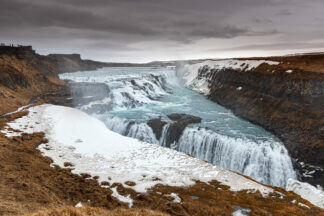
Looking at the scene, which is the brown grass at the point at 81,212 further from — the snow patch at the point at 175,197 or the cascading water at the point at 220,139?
the cascading water at the point at 220,139

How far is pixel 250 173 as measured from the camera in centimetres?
1568

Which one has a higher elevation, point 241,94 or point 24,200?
point 241,94

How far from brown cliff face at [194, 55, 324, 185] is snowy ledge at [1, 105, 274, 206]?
9.89 metres

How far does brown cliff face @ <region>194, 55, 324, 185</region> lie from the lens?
17.1 metres

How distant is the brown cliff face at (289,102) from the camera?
675 inches

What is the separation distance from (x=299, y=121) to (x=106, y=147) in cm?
1918

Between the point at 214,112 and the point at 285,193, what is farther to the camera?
the point at 214,112

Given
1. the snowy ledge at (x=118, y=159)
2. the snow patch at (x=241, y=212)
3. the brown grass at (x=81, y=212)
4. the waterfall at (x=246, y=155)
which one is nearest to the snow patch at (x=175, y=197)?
the snowy ledge at (x=118, y=159)

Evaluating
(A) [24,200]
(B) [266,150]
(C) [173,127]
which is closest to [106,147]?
(A) [24,200]

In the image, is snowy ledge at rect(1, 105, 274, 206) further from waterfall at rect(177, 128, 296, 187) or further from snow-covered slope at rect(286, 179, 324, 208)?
waterfall at rect(177, 128, 296, 187)

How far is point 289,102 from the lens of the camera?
22188mm

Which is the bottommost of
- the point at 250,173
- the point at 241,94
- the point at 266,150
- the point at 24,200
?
the point at 250,173

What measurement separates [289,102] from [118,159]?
2077cm

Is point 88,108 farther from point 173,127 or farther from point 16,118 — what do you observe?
point 173,127
